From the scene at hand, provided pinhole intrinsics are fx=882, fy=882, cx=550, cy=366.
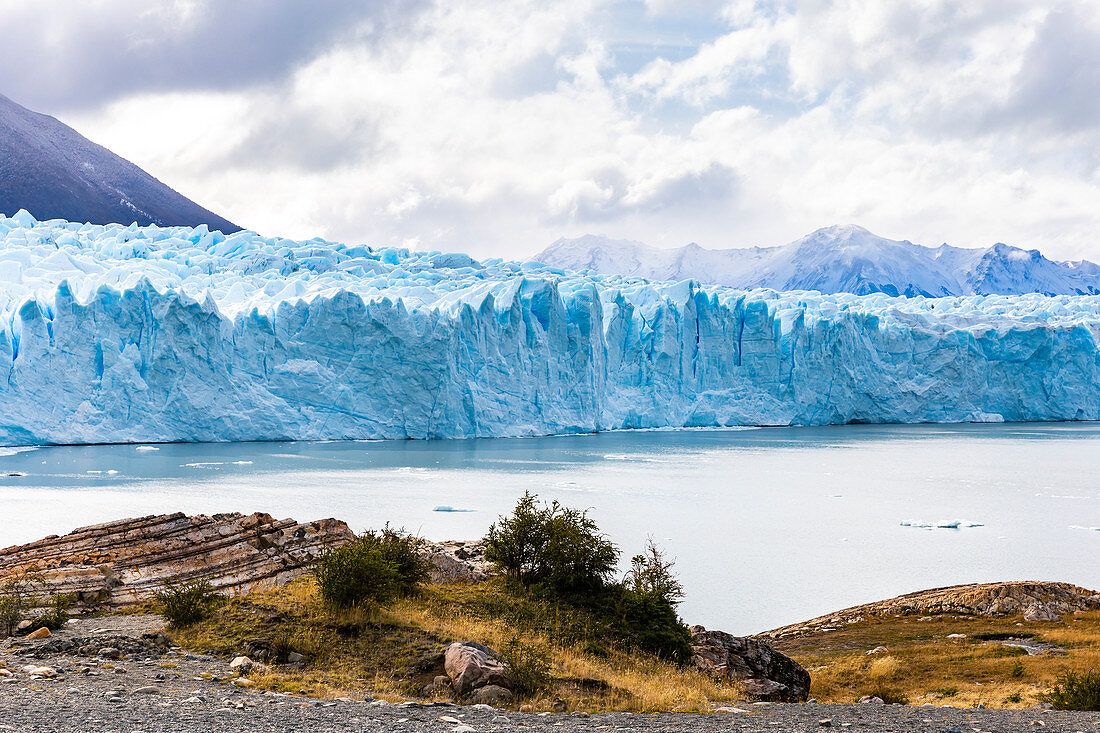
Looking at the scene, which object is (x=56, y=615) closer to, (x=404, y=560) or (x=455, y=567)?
(x=404, y=560)

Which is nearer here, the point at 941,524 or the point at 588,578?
the point at 588,578

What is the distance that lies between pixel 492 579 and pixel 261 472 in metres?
16.5

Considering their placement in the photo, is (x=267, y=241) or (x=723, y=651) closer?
(x=723, y=651)

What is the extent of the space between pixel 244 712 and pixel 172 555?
4.12m

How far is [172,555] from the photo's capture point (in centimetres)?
811

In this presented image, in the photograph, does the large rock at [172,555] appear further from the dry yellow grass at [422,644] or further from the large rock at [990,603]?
the large rock at [990,603]

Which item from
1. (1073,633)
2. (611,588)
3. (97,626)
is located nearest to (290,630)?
(97,626)

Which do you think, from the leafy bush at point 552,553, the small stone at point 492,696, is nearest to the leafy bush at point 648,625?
the leafy bush at point 552,553

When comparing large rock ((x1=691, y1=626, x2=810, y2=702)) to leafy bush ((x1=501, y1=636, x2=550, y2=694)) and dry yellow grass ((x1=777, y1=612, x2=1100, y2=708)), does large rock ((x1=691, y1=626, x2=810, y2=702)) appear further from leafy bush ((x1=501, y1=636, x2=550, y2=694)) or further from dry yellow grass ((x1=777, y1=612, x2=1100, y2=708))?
leafy bush ((x1=501, y1=636, x2=550, y2=694))

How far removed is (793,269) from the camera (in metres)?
105

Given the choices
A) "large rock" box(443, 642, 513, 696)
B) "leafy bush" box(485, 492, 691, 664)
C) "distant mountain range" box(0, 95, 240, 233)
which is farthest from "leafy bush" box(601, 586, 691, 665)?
"distant mountain range" box(0, 95, 240, 233)

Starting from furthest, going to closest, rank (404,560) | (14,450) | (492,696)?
(14,450) < (404,560) < (492,696)

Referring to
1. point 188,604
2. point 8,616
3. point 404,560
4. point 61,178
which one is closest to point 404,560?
point 404,560

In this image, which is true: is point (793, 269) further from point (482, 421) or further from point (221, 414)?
point (221, 414)
